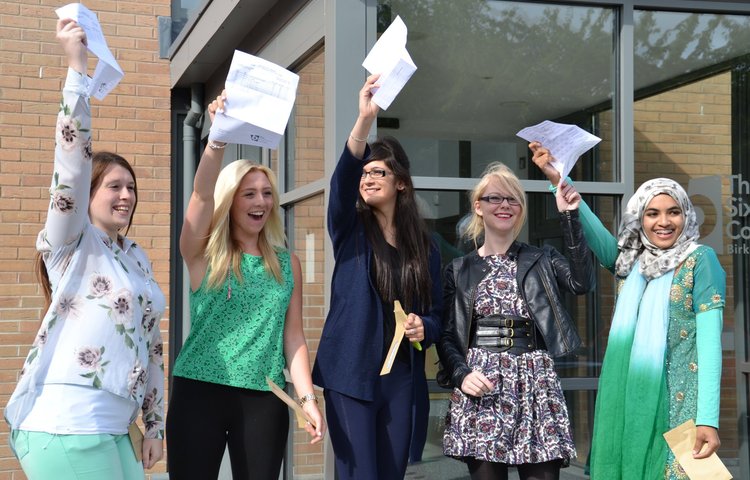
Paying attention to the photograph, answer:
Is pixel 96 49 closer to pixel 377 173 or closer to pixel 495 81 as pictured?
pixel 377 173

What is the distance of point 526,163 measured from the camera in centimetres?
418

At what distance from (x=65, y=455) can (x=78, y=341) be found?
32cm

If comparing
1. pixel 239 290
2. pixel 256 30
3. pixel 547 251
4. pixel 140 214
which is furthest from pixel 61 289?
pixel 140 214

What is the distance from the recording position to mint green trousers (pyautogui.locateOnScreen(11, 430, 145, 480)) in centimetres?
245

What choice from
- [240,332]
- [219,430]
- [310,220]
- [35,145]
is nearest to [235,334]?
[240,332]

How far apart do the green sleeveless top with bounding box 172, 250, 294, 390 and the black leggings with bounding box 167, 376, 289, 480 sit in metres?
0.05

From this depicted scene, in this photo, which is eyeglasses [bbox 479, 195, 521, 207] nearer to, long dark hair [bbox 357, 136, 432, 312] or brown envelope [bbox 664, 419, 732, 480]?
long dark hair [bbox 357, 136, 432, 312]

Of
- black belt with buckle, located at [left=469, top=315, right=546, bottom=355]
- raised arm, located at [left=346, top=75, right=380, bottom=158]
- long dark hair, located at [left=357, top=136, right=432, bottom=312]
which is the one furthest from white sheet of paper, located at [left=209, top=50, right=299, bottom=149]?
black belt with buckle, located at [left=469, top=315, right=546, bottom=355]

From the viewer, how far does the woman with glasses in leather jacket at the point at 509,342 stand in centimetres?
319

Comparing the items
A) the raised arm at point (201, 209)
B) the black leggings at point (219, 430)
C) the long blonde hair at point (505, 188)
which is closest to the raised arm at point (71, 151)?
the raised arm at point (201, 209)

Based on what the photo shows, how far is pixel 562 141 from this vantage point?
342 centimetres

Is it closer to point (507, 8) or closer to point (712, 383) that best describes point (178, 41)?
point (507, 8)

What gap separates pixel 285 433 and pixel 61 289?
41.2 inches

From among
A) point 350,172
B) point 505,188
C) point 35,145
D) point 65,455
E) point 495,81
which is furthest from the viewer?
point 35,145
